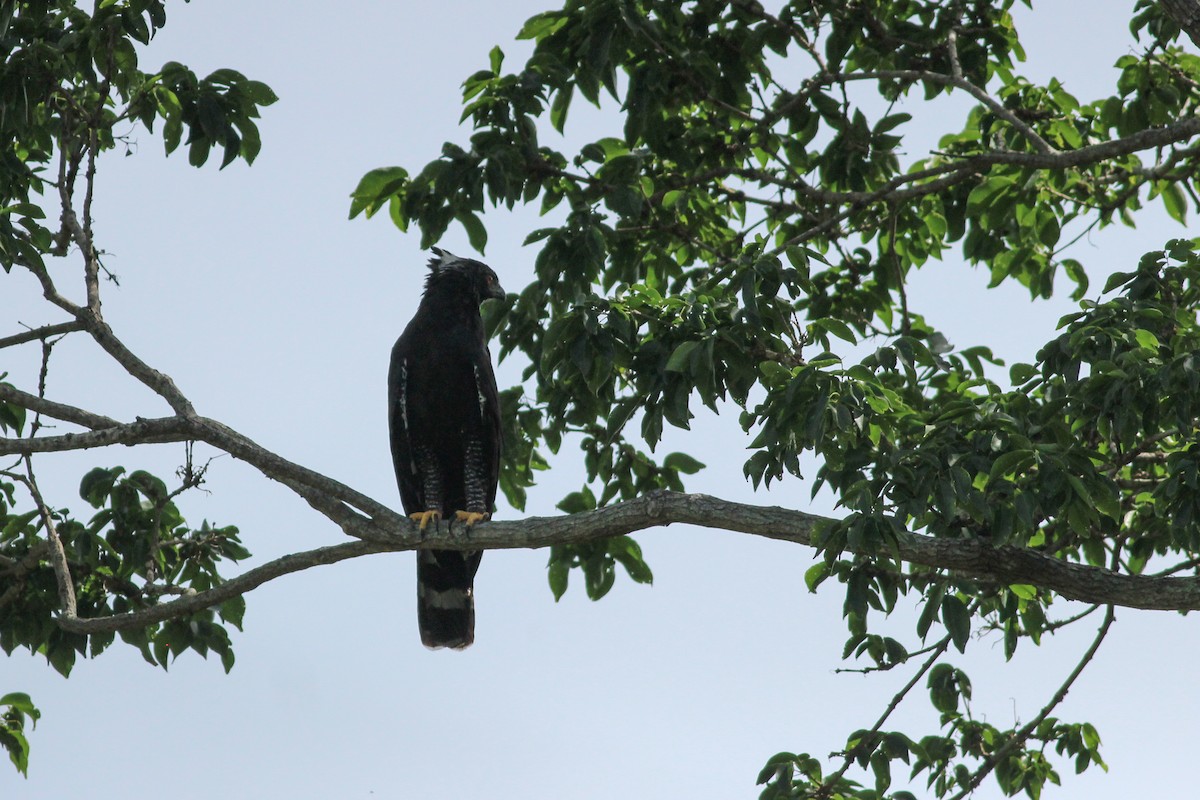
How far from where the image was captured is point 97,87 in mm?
5621

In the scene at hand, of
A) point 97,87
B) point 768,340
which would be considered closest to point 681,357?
point 768,340

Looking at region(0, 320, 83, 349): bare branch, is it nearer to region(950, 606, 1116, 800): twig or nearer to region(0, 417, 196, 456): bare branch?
region(0, 417, 196, 456): bare branch

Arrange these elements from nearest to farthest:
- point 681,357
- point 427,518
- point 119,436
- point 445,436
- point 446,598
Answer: point 681,357 → point 119,436 → point 427,518 → point 445,436 → point 446,598

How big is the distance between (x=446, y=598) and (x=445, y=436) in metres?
0.90

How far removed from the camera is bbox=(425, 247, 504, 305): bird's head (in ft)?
23.5

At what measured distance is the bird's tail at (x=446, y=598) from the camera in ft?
22.7

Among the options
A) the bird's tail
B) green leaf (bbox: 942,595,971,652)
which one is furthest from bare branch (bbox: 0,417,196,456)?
green leaf (bbox: 942,595,971,652)

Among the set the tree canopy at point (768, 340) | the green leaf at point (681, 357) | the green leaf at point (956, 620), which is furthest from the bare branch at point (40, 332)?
the green leaf at point (956, 620)

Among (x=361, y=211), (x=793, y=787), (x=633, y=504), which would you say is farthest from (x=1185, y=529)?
(x=361, y=211)

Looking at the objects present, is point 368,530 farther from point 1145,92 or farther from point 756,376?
point 1145,92

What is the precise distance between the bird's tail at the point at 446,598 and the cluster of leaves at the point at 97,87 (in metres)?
2.54

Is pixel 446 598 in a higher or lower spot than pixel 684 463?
lower

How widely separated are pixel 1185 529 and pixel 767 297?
1.71 m

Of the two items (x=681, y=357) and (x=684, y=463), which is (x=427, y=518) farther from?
(x=681, y=357)
